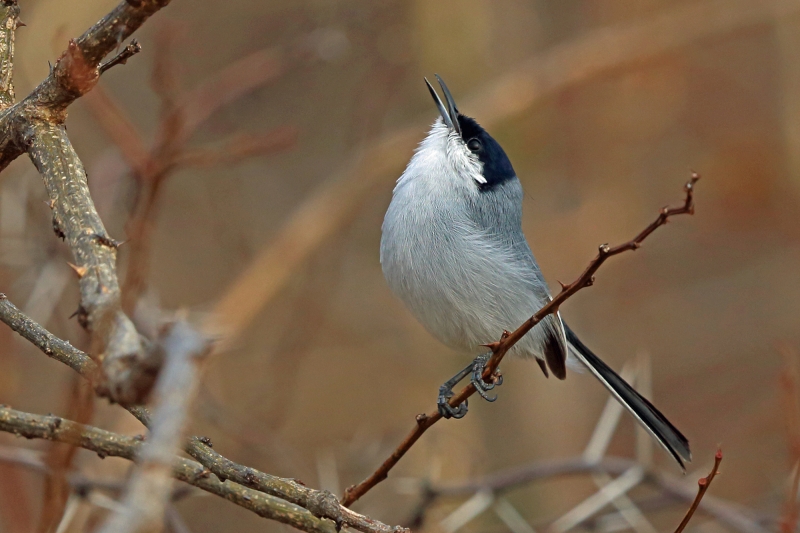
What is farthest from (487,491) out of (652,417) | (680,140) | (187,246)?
(680,140)

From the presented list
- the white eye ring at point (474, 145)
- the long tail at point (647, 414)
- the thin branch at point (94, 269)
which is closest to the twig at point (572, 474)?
the long tail at point (647, 414)

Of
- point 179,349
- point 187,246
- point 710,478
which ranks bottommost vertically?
point 179,349

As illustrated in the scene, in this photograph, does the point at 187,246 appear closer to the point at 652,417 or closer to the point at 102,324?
the point at 652,417

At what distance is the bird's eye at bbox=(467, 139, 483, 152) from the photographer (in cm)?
354

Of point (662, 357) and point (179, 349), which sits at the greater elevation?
point (662, 357)

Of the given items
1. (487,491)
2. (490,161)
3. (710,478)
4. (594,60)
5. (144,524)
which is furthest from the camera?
(594,60)

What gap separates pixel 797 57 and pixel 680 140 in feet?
5.13

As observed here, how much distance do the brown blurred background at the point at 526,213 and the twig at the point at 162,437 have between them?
11.8 feet

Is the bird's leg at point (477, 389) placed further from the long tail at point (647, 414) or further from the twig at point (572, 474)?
the long tail at point (647, 414)

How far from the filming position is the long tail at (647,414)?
9.91ft

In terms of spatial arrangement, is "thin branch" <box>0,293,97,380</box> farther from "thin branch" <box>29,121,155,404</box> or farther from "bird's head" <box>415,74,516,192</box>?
"bird's head" <box>415,74,516,192</box>

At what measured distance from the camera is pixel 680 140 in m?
7.68

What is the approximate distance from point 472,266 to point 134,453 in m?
1.87

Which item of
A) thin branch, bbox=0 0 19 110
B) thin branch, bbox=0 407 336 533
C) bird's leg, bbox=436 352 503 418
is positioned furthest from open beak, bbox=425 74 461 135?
thin branch, bbox=0 407 336 533
